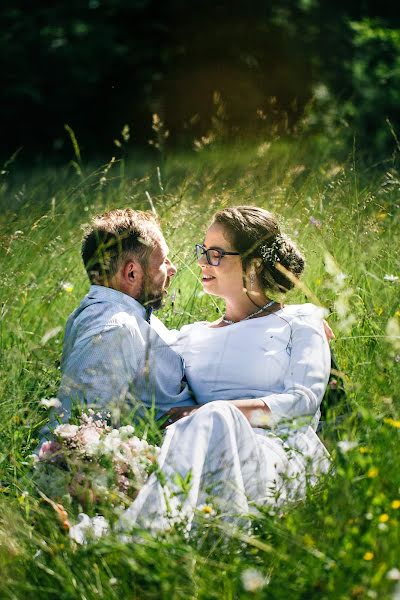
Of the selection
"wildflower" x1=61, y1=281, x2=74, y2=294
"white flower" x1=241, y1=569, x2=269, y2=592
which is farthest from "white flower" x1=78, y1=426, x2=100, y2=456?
"wildflower" x1=61, y1=281, x2=74, y2=294

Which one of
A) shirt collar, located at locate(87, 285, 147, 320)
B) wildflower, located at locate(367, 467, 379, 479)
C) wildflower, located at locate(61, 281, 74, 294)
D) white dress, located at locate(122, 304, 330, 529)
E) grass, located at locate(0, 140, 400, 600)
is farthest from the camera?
wildflower, located at locate(61, 281, 74, 294)

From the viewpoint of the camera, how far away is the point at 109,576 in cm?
235

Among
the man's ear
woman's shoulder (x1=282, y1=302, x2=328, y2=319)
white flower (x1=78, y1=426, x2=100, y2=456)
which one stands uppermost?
the man's ear

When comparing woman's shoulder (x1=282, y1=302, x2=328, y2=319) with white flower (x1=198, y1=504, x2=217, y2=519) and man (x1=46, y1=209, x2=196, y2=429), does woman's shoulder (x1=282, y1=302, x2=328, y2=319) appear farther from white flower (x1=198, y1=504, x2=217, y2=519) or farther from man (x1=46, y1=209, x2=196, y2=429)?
white flower (x1=198, y1=504, x2=217, y2=519)

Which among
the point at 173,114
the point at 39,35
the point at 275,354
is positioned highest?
the point at 275,354

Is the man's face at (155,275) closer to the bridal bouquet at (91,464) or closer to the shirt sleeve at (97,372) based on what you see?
the shirt sleeve at (97,372)

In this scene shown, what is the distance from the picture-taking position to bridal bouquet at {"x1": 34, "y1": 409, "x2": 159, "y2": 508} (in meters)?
2.73

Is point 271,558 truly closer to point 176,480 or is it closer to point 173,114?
point 176,480

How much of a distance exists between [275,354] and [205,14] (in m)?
14.0

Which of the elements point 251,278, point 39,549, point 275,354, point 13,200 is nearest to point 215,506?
point 39,549

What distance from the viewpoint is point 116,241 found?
3623mm

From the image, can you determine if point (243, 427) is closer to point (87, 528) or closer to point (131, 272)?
point (87, 528)

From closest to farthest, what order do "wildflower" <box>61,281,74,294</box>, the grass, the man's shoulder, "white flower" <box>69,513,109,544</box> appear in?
the grass < "white flower" <box>69,513,109,544</box> < the man's shoulder < "wildflower" <box>61,281,74,294</box>

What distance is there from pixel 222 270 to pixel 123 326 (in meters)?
0.55
